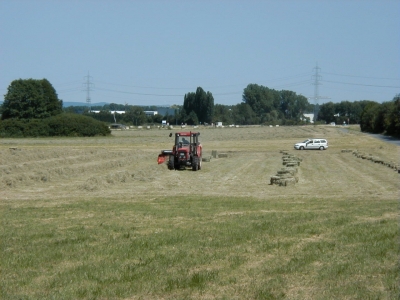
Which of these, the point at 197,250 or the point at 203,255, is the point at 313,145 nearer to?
the point at 197,250

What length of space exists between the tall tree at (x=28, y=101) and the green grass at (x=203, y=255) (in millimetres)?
97353

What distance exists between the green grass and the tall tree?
9735cm

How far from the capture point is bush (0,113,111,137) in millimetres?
99500

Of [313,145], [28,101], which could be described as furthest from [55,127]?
[313,145]

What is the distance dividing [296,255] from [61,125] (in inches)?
3724

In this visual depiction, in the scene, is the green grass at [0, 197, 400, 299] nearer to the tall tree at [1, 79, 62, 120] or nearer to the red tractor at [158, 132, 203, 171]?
the red tractor at [158, 132, 203, 171]

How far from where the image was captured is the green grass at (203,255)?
24.0 ft

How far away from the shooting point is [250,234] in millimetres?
10578

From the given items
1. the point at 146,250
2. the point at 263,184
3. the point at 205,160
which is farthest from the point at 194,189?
the point at 205,160

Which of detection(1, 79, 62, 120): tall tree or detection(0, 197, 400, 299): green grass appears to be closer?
detection(0, 197, 400, 299): green grass

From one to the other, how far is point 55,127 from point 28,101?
10879 millimetres

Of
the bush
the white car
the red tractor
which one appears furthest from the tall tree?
the red tractor

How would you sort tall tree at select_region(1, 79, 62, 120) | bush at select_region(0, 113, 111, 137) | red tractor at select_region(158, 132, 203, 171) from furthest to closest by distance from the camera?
1. tall tree at select_region(1, 79, 62, 120)
2. bush at select_region(0, 113, 111, 137)
3. red tractor at select_region(158, 132, 203, 171)

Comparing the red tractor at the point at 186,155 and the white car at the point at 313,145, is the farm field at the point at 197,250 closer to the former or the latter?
the red tractor at the point at 186,155
